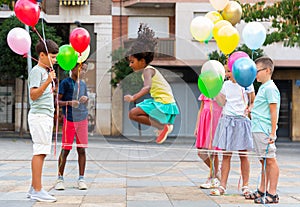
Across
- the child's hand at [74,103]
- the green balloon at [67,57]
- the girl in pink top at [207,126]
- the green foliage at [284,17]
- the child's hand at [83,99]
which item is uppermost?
the green foliage at [284,17]

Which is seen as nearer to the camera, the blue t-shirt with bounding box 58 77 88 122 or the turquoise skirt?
the turquoise skirt

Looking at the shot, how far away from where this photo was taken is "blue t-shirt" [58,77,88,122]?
6.62 metres

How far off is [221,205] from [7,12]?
18.5m

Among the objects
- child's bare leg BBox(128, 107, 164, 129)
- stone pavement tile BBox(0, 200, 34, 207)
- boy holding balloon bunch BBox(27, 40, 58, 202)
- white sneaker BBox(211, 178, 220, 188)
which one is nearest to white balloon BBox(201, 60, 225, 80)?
child's bare leg BBox(128, 107, 164, 129)

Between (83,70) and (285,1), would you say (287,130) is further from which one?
(83,70)

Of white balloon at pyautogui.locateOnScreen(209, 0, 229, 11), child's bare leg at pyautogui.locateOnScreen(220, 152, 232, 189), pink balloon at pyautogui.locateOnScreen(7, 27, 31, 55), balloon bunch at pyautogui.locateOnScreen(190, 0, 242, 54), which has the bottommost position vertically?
child's bare leg at pyautogui.locateOnScreen(220, 152, 232, 189)

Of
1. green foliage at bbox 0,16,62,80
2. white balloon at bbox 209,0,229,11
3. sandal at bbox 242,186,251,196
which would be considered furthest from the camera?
green foliage at bbox 0,16,62,80

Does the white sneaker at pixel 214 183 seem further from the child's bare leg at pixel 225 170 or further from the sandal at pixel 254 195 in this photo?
the sandal at pixel 254 195

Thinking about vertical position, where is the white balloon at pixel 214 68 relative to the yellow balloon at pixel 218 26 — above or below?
below

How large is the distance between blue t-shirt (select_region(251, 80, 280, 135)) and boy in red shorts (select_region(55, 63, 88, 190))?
6.92ft

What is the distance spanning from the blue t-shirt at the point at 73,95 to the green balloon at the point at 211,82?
158cm

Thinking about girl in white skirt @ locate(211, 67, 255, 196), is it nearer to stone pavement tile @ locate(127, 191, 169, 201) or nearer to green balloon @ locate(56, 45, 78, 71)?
stone pavement tile @ locate(127, 191, 169, 201)

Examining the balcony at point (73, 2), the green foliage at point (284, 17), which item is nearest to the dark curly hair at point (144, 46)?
the green foliage at point (284, 17)

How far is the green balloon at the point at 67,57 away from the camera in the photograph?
642 cm
